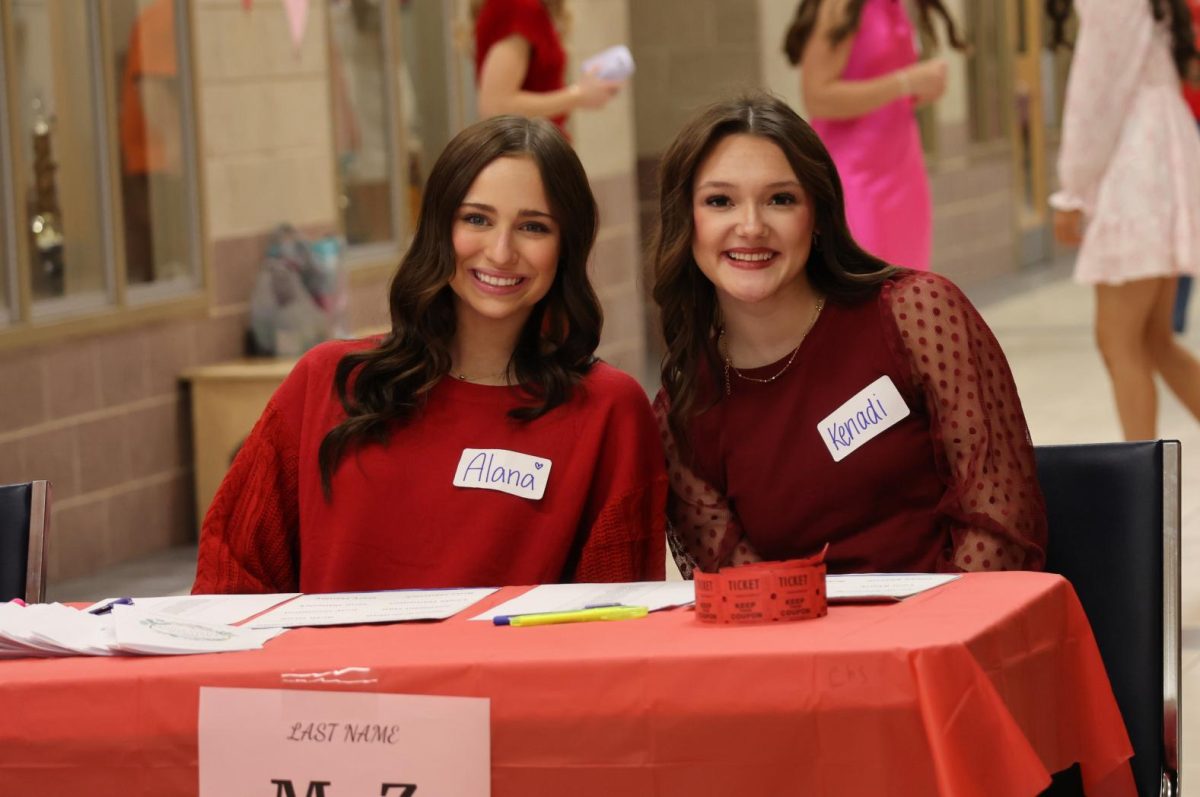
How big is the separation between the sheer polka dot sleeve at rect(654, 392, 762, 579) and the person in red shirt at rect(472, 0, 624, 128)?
290 cm

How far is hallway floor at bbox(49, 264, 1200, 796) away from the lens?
15.6 ft

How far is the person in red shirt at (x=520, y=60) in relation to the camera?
549cm

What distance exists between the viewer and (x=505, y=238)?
8.70 ft

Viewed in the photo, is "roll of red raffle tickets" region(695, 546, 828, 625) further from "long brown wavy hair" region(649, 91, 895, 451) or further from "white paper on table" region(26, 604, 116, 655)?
"long brown wavy hair" region(649, 91, 895, 451)

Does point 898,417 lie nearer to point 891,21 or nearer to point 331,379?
point 331,379

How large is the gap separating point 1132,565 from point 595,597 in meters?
0.68

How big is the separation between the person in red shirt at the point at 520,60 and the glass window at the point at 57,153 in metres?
1.24

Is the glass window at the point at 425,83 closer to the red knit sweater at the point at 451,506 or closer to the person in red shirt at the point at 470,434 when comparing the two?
the person in red shirt at the point at 470,434

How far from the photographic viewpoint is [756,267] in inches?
102

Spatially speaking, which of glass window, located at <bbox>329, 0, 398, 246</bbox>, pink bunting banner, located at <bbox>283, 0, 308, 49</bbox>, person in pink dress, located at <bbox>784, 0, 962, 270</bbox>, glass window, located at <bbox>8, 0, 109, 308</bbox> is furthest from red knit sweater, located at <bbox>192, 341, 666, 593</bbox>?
glass window, located at <bbox>329, 0, 398, 246</bbox>

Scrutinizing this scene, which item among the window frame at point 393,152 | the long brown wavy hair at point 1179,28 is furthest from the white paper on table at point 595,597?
the window frame at point 393,152

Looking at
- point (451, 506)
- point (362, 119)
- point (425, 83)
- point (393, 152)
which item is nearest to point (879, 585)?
point (451, 506)

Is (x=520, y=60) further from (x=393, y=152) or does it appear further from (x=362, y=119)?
(x=393, y=152)

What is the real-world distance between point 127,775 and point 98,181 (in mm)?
4382
